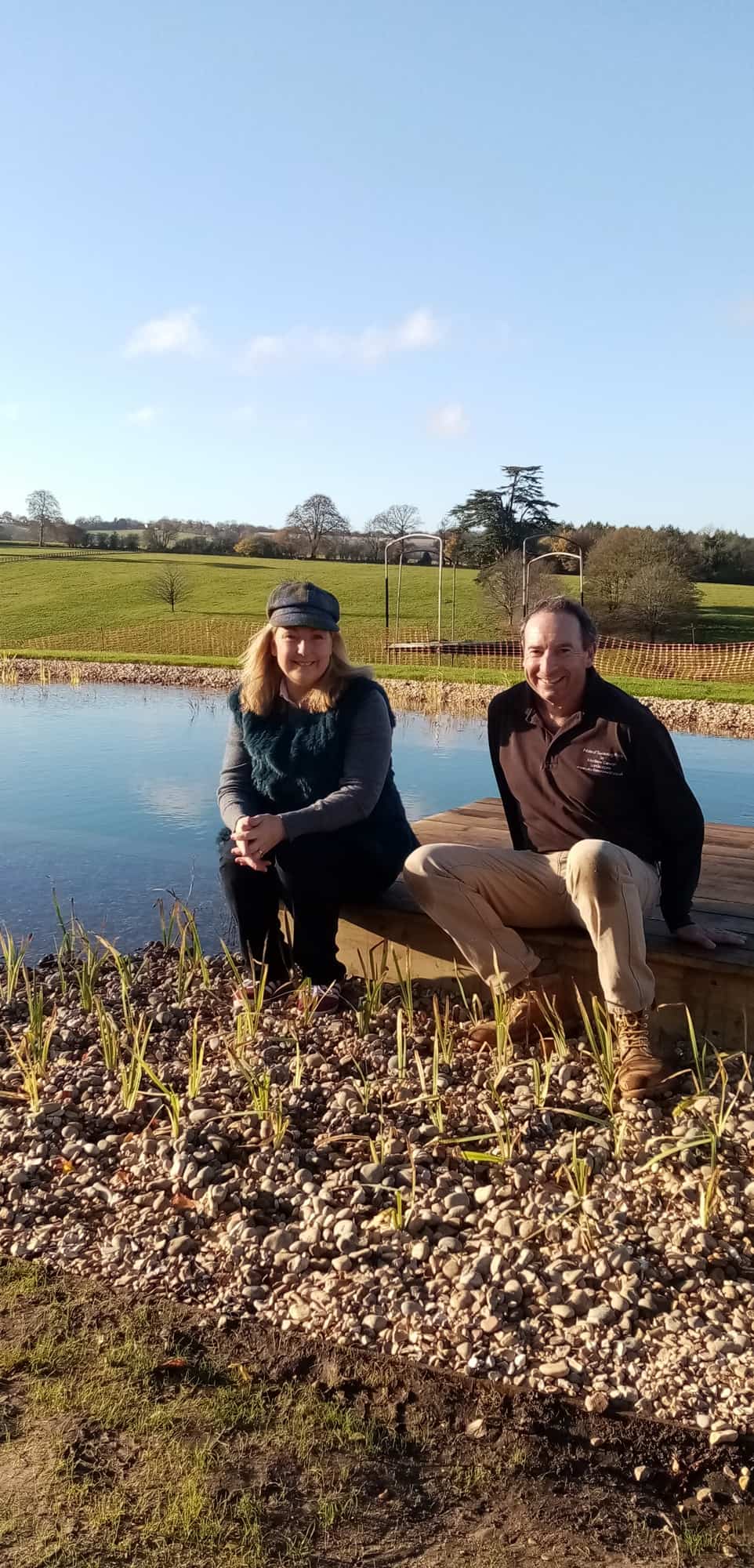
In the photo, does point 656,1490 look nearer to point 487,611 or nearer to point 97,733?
point 97,733

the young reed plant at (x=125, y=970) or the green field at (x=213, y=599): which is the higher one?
the green field at (x=213, y=599)

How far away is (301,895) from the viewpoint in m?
3.91

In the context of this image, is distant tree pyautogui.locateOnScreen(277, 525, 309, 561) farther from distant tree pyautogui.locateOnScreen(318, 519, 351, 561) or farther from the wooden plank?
the wooden plank

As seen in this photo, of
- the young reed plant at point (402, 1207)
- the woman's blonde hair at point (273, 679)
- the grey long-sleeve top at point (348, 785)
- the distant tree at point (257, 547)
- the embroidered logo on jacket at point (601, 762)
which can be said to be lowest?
the young reed plant at point (402, 1207)

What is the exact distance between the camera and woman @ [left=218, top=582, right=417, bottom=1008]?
392 centimetres

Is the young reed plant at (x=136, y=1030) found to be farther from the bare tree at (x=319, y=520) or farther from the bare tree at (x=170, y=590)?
the bare tree at (x=319, y=520)

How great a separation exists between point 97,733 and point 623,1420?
11.2m

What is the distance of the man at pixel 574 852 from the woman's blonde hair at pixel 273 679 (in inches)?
24.1

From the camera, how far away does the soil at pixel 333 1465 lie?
1902mm

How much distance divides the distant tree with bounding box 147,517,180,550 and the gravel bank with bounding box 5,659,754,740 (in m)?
50.5

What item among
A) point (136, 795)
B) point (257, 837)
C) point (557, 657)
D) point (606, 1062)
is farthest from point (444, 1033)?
point (136, 795)

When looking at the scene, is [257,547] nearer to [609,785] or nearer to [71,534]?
[71,534]

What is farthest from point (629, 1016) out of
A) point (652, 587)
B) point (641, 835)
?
point (652, 587)

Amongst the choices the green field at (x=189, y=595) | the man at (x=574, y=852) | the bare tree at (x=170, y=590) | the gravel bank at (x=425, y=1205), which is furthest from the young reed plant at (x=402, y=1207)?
the bare tree at (x=170, y=590)
